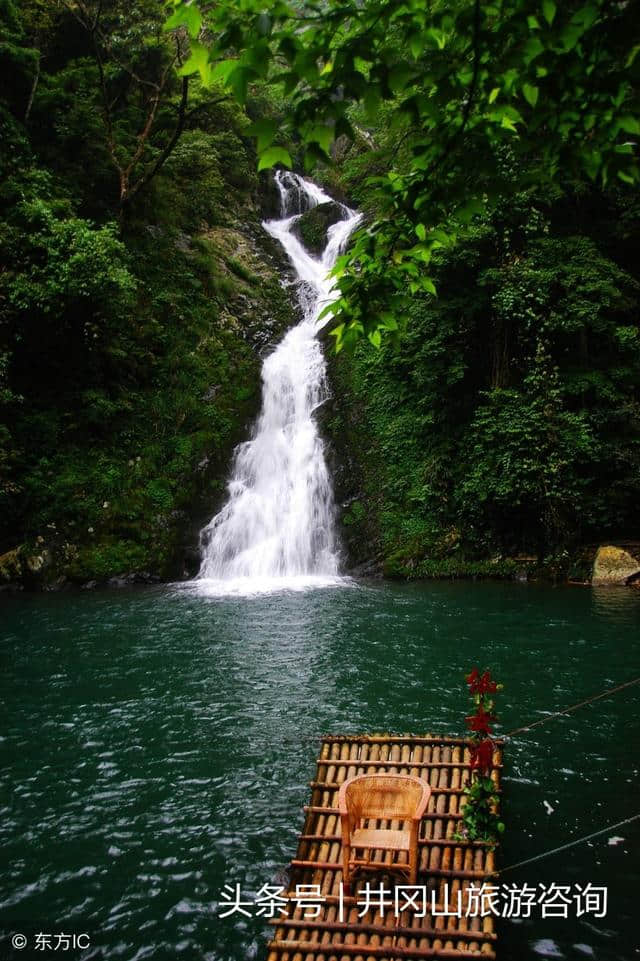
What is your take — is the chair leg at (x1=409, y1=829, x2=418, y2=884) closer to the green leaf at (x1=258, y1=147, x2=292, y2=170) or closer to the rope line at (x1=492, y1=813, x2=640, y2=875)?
the rope line at (x1=492, y1=813, x2=640, y2=875)

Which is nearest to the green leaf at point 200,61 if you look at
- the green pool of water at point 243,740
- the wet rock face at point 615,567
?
the green pool of water at point 243,740

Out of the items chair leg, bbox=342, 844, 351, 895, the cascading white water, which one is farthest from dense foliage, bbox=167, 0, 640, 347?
the cascading white water

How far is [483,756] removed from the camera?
508 cm

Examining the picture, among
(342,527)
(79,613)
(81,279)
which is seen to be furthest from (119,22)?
(79,613)

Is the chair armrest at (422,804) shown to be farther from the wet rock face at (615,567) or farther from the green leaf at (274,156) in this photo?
the wet rock face at (615,567)

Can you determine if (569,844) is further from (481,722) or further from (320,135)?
(320,135)

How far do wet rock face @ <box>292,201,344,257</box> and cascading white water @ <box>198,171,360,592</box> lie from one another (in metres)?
7.60

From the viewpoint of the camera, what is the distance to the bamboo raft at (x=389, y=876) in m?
4.07

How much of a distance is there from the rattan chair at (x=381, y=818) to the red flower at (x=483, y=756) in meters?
0.46

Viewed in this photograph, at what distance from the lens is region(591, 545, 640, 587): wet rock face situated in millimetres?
16953

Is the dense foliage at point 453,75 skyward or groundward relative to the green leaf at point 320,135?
skyward

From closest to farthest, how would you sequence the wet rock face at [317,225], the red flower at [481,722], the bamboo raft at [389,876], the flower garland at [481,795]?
1. the bamboo raft at [389,876]
2. the flower garland at [481,795]
3. the red flower at [481,722]
4. the wet rock face at [317,225]

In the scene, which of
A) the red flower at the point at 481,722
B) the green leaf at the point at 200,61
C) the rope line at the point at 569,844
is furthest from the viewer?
the rope line at the point at 569,844

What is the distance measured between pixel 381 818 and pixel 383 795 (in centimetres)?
17
